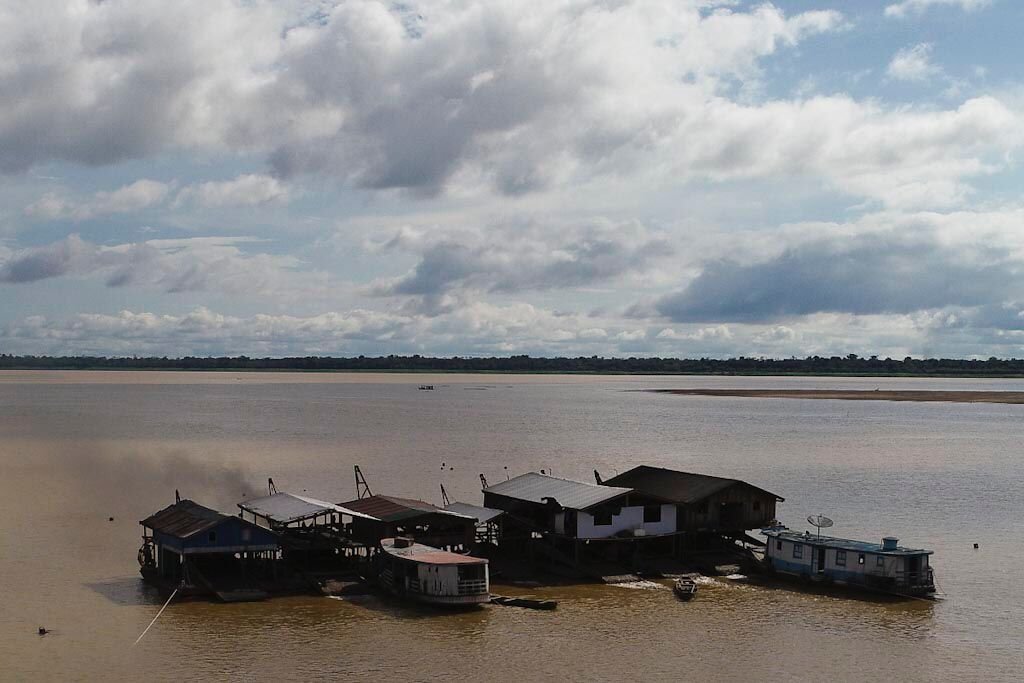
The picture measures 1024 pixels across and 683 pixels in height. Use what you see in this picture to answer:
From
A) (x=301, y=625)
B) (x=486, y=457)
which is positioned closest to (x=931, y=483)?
(x=486, y=457)

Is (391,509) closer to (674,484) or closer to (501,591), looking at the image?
(501,591)

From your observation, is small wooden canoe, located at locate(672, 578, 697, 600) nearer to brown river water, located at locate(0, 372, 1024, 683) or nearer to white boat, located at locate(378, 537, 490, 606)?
brown river water, located at locate(0, 372, 1024, 683)

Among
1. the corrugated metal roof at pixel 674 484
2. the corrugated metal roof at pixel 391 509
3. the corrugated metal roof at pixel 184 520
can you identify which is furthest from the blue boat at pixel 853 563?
the corrugated metal roof at pixel 184 520

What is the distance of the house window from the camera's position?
2112 inches

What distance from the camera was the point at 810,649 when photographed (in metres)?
41.4

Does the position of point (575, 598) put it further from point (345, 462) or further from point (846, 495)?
point (345, 462)

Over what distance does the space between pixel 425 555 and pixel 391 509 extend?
6247 mm

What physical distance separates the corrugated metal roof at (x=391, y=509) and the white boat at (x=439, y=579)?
395 centimetres

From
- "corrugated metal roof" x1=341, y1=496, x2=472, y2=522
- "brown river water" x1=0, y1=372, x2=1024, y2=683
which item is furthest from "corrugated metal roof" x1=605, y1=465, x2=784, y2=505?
"corrugated metal roof" x1=341, y1=496, x2=472, y2=522

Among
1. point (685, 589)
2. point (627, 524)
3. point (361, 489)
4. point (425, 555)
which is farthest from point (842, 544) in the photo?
point (361, 489)

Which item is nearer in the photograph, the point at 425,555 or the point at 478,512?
the point at 425,555

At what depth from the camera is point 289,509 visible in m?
Answer: 53.8

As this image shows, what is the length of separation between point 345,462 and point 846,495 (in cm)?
4423

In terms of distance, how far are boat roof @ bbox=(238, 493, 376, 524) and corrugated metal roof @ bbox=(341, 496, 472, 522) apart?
630mm
